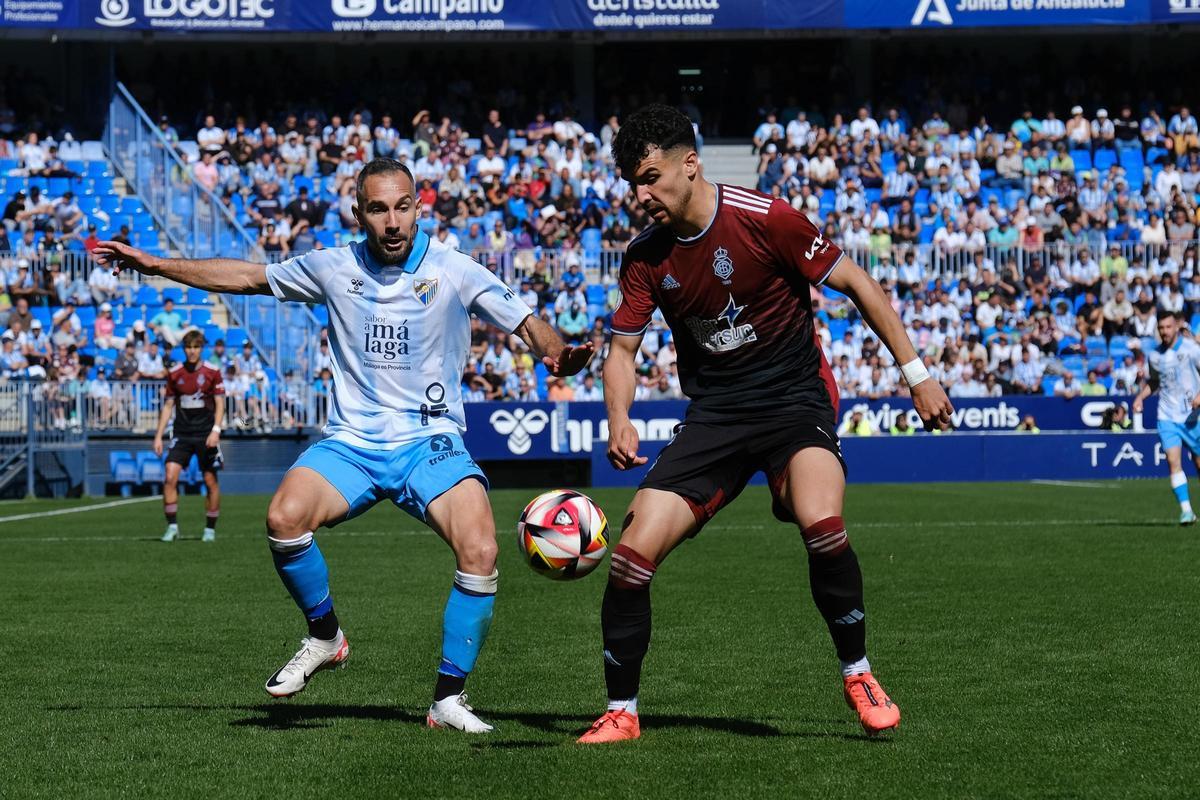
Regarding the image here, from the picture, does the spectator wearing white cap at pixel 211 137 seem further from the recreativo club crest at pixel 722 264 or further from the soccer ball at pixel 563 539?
the recreativo club crest at pixel 722 264

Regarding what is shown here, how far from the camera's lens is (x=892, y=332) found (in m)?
6.07

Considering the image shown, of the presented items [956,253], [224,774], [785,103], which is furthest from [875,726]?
[785,103]

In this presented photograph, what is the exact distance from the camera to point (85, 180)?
33.0m

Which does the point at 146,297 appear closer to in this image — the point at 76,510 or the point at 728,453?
the point at 76,510

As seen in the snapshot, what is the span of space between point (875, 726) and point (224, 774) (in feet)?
7.64

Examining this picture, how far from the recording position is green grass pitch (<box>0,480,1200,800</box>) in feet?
17.8

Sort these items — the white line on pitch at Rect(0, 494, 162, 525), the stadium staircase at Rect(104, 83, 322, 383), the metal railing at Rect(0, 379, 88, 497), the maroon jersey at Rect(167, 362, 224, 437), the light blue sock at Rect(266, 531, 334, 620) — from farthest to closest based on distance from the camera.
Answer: the stadium staircase at Rect(104, 83, 322, 383), the metal railing at Rect(0, 379, 88, 497), the white line on pitch at Rect(0, 494, 162, 525), the maroon jersey at Rect(167, 362, 224, 437), the light blue sock at Rect(266, 531, 334, 620)

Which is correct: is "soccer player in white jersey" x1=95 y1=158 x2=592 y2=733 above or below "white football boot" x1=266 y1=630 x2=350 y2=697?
above

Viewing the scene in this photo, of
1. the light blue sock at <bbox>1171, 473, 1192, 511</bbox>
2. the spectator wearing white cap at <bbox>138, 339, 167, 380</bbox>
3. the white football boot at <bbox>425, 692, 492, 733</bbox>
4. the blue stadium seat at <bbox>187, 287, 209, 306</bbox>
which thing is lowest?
the light blue sock at <bbox>1171, 473, 1192, 511</bbox>

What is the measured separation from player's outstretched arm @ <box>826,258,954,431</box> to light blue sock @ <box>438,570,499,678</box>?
5.89 ft

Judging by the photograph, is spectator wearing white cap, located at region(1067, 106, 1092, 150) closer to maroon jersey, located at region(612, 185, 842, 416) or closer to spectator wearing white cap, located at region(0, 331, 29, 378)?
spectator wearing white cap, located at region(0, 331, 29, 378)

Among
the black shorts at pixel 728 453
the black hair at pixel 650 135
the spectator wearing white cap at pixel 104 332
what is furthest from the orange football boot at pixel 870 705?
the spectator wearing white cap at pixel 104 332

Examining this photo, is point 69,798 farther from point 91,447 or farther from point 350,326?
point 91,447

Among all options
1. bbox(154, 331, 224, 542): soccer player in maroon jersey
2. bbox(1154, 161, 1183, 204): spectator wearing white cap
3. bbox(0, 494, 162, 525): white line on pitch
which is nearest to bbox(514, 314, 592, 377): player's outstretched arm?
bbox(154, 331, 224, 542): soccer player in maroon jersey
